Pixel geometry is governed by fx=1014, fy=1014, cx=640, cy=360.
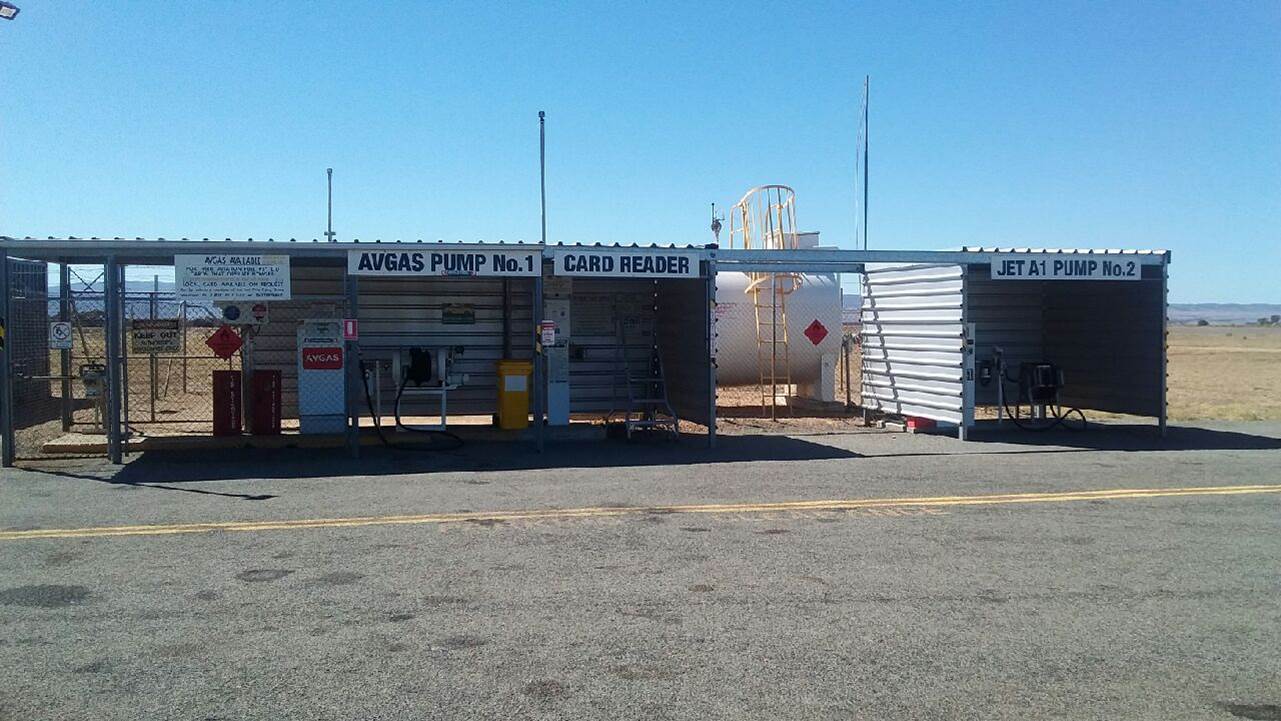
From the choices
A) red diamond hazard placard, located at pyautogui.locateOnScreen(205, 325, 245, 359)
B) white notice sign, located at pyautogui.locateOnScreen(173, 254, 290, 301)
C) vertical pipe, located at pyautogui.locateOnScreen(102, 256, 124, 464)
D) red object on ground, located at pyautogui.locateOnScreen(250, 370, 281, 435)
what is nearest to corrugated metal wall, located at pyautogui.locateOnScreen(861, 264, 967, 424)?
white notice sign, located at pyautogui.locateOnScreen(173, 254, 290, 301)

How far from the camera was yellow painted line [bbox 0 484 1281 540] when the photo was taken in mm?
8656

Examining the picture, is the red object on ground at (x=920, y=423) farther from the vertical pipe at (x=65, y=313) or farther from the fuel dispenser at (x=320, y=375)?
the vertical pipe at (x=65, y=313)

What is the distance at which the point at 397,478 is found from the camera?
1171cm

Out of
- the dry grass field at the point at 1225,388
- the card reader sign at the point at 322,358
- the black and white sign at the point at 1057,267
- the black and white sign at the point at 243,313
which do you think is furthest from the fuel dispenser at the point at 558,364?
the dry grass field at the point at 1225,388

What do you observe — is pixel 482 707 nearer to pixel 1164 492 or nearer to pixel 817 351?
pixel 1164 492

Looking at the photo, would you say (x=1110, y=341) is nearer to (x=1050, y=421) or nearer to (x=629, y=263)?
(x=1050, y=421)

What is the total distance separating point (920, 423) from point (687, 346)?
422 cm

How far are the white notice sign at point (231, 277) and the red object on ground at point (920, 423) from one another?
395 inches

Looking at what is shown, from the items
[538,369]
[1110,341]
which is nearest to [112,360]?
[538,369]

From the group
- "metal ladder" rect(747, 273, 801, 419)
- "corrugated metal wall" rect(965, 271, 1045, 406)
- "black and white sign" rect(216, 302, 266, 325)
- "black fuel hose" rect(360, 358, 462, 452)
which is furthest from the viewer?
"metal ladder" rect(747, 273, 801, 419)

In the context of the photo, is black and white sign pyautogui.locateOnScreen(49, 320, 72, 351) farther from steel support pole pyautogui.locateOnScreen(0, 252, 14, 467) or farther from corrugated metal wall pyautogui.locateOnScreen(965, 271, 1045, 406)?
corrugated metal wall pyautogui.locateOnScreen(965, 271, 1045, 406)

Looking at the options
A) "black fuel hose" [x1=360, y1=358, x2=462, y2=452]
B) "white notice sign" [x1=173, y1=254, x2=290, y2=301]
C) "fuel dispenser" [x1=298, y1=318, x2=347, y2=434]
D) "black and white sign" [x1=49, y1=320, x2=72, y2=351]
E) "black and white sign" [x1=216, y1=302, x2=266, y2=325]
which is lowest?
"black fuel hose" [x1=360, y1=358, x2=462, y2=452]

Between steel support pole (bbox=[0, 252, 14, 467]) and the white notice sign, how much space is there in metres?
1.91

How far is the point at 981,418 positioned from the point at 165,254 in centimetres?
1390
